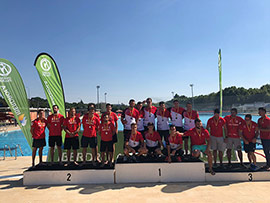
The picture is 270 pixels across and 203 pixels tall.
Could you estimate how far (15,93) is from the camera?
6.15m

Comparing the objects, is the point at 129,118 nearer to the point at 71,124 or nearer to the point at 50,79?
the point at 71,124

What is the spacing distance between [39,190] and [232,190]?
4350mm

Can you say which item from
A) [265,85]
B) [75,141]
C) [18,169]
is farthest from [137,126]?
[265,85]

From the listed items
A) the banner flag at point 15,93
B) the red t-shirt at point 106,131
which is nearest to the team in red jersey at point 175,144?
the red t-shirt at point 106,131

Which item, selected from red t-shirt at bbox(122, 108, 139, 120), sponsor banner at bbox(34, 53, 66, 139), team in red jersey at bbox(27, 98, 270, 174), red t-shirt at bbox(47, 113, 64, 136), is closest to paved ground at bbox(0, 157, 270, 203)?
team in red jersey at bbox(27, 98, 270, 174)

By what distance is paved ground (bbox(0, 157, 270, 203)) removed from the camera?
3.74 metres

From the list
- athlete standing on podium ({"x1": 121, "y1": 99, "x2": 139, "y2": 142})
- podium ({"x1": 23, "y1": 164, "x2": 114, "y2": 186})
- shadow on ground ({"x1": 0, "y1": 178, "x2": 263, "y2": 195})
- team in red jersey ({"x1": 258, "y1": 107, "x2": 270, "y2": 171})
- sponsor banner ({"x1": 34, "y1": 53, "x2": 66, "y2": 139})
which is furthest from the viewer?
sponsor banner ({"x1": 34, "y1": 53, "x2": 66, "y2": 139})

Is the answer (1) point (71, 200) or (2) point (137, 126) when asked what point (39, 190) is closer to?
(1) point (71, 200)

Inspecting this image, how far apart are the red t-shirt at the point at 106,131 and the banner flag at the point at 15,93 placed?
2.83 metres

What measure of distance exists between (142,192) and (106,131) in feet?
5.84

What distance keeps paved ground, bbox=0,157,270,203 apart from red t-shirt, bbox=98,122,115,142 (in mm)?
1191

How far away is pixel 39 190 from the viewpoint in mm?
4277

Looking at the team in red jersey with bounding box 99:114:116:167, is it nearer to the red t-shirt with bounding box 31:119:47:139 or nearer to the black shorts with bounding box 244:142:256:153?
the red t-shirt with bounding box 31:119:47:139

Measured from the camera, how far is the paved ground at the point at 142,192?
374cm
